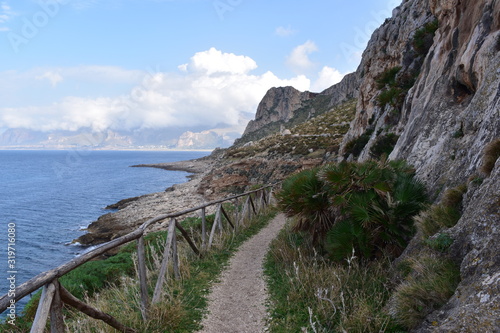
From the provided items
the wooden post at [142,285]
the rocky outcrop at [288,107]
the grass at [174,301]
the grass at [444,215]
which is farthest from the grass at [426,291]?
the rocky outcrop at [288,107]

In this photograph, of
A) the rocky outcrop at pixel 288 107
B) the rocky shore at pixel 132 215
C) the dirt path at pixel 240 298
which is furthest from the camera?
the rocky outcrop at pixel 288 107

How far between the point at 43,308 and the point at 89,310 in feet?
2.62

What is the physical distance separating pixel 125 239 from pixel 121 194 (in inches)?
2125

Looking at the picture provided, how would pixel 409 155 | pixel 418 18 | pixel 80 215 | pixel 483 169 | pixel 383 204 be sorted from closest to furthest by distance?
1. pixel 483 169
2. pixel 383 204
3. pixel 409 155
4. pixel 418 18
5. pixel 80 215

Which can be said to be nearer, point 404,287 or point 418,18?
point 404,287

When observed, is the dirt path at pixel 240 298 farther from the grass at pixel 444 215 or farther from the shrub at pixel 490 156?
the shrub at pixel 490 156

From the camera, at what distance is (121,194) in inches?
2168

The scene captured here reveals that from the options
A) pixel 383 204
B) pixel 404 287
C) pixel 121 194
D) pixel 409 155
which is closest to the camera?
pixel 404 287

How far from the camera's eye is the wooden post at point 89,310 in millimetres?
3309

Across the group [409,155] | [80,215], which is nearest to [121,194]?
[80,215]

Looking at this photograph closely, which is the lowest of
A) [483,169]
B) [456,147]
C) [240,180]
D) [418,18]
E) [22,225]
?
[22,225]

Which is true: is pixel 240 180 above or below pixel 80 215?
above

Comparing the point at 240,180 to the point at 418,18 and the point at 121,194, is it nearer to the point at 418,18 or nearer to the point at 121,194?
the point at 418,18

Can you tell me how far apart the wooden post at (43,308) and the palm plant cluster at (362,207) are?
15.0 feet
